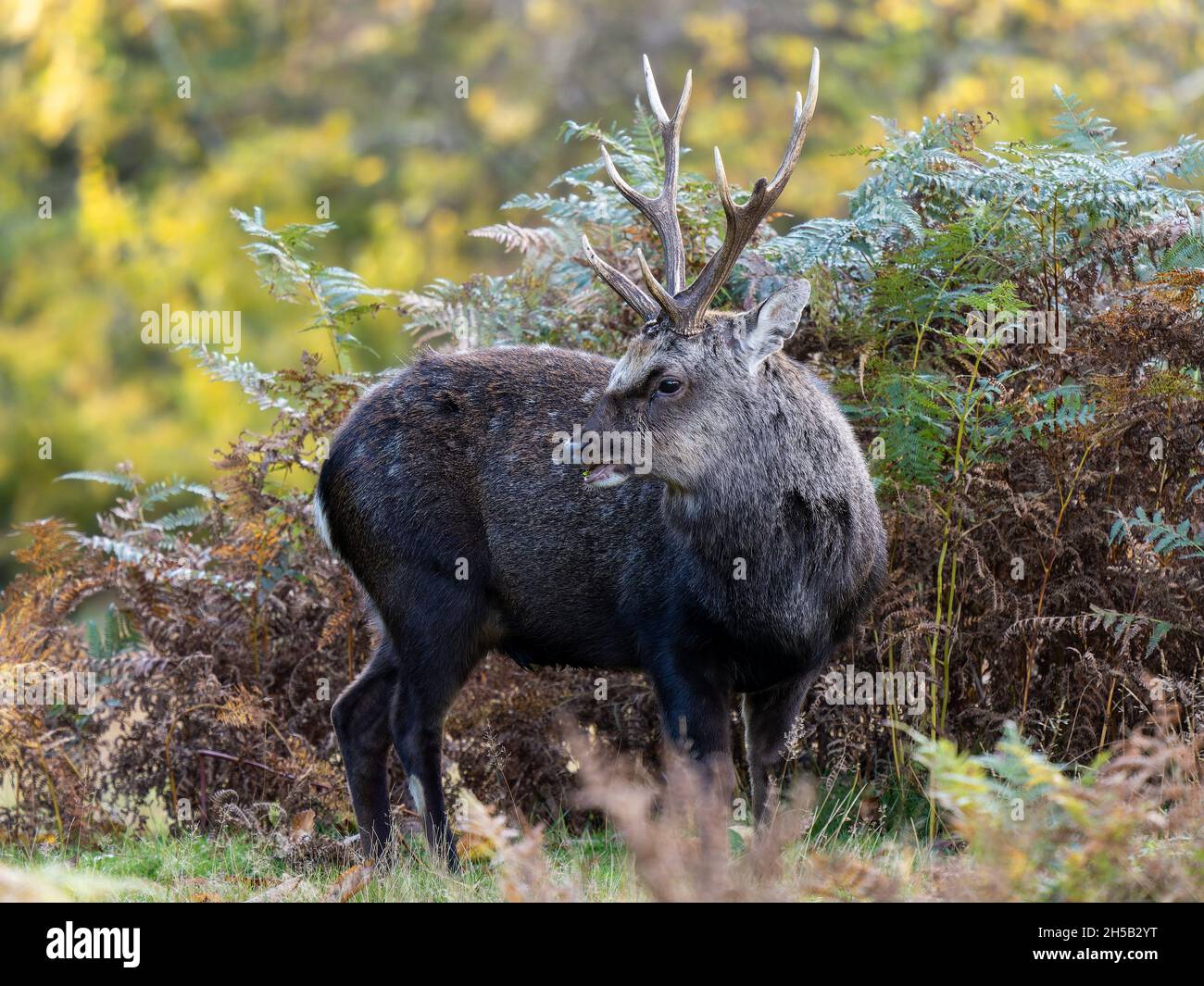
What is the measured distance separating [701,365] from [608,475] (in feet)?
1.79

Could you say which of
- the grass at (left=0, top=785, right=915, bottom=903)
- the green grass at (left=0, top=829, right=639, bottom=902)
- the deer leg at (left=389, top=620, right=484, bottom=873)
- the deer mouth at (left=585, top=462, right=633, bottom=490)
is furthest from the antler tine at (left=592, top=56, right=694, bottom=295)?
the green grass at (left=0, top=829, right=639, bottom=902)

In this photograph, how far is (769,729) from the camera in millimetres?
5648

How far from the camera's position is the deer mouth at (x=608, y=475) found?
5.34m

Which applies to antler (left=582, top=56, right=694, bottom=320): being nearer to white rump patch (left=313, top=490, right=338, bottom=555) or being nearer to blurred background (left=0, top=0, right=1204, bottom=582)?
white rump patch (left=313, top=490, right=338, bottom=555)

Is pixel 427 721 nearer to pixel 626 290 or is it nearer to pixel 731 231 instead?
pixel 626 290

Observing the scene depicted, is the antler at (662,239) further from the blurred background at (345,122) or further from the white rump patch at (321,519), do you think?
the blurred background at (345,122)

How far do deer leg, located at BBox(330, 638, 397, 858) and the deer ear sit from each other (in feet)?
6.18

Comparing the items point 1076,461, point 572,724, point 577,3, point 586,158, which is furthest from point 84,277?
point 1076,461

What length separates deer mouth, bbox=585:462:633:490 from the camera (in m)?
5.34

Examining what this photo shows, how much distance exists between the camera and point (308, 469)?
6.77 meters

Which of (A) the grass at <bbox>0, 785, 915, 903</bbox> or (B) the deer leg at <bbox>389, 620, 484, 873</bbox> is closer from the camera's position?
(A) the grass at <bbox>0, 785, 915, 903</bbox>

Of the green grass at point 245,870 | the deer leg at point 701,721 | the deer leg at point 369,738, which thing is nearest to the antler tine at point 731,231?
the deer leg at point 701,721

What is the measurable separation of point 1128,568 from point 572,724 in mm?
2299

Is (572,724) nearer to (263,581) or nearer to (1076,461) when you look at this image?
(263,581)
